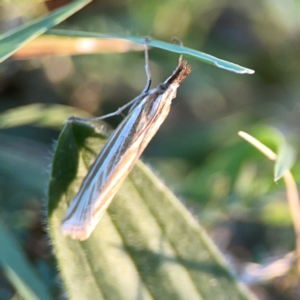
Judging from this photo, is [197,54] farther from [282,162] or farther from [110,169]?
[282,162]

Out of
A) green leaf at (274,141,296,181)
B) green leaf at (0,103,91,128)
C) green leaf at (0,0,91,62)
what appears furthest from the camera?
green leaf at (0,103,91,128)

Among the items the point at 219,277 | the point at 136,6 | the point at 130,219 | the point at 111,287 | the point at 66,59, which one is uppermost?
the point at 136,6

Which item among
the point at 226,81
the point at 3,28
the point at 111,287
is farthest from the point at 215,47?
the point at 111,287

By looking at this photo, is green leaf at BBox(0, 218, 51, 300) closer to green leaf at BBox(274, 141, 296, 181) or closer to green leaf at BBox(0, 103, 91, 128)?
green leaf at BBox(0, 103, 91, 128)

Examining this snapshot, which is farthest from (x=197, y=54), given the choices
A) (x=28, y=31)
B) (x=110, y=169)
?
(x=28, y=31)

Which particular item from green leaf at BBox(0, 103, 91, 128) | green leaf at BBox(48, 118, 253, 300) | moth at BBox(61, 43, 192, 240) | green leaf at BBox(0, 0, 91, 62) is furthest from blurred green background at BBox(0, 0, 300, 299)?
green leaf at BBox(0, 0, 91, 62)

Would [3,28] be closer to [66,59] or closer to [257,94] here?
[66,59]
